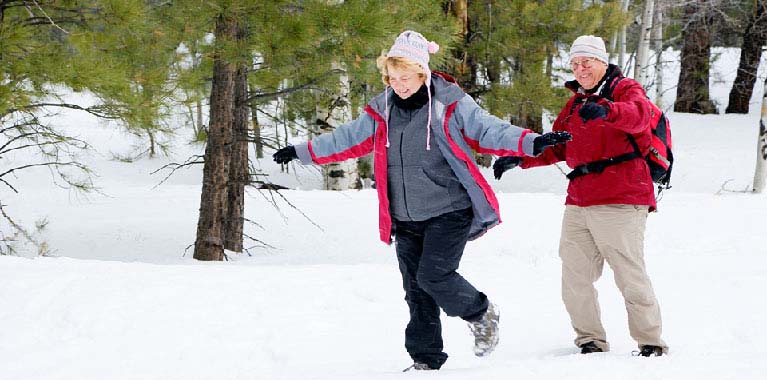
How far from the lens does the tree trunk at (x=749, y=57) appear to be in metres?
18.1

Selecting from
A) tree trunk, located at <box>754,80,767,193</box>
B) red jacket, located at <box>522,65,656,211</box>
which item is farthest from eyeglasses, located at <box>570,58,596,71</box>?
tree trunk, located at <box>754,80,767,193</box>

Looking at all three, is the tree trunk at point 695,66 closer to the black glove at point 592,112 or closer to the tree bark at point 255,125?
the tree bark at point 255,125

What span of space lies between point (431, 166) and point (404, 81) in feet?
1.31

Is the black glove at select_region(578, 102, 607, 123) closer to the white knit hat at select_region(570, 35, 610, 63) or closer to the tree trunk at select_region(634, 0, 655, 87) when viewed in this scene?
the white knit hat at select_region(570, 35, 610, 63)

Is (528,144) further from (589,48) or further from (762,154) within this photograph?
(762,154)

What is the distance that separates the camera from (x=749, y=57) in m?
19.7

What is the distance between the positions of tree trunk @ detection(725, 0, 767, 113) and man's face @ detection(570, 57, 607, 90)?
14436 millimetres

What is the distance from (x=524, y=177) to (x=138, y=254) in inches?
444

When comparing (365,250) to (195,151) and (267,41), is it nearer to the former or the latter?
(267,41)

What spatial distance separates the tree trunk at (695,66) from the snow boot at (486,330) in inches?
699

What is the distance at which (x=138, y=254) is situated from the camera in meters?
9.17

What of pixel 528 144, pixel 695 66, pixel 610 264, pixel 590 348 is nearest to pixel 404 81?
pixel 528 144

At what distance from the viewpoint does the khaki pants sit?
3.73 m

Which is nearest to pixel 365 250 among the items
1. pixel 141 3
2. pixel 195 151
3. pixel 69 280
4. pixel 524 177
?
pixel 141 3
